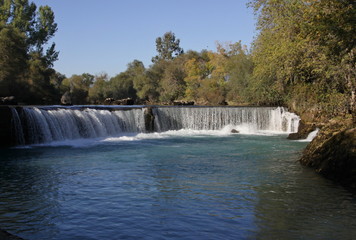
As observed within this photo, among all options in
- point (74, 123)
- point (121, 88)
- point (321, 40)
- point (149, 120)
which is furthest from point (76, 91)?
point (321, 40)

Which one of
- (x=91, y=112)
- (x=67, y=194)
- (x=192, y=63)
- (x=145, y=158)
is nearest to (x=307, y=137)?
(x=145, y=158)

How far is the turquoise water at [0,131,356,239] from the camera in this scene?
20.4 feet

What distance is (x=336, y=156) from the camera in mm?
10172

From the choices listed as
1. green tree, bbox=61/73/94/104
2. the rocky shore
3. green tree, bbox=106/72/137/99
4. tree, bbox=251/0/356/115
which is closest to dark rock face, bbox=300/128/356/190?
the rocky shore

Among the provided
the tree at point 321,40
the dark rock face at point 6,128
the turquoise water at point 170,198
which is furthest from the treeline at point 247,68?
the dark rock face at point 6,128

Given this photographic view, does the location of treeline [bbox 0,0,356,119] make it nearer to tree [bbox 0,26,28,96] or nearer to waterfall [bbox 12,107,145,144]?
tree [bbox 0,26,28,96]

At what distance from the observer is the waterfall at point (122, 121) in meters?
18.5

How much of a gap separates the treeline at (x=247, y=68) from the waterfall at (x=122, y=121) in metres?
2.19

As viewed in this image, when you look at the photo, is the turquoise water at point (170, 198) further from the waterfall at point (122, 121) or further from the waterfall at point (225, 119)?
the waterfall at point (225, 119)

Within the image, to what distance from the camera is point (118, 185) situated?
938cm

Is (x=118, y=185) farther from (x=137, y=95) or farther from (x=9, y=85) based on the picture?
(x=137, y=95)

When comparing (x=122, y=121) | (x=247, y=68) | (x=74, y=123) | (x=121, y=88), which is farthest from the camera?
(x=121, y=88)

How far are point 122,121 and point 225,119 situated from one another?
22.5ft

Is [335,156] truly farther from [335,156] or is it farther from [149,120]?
[149,120]
